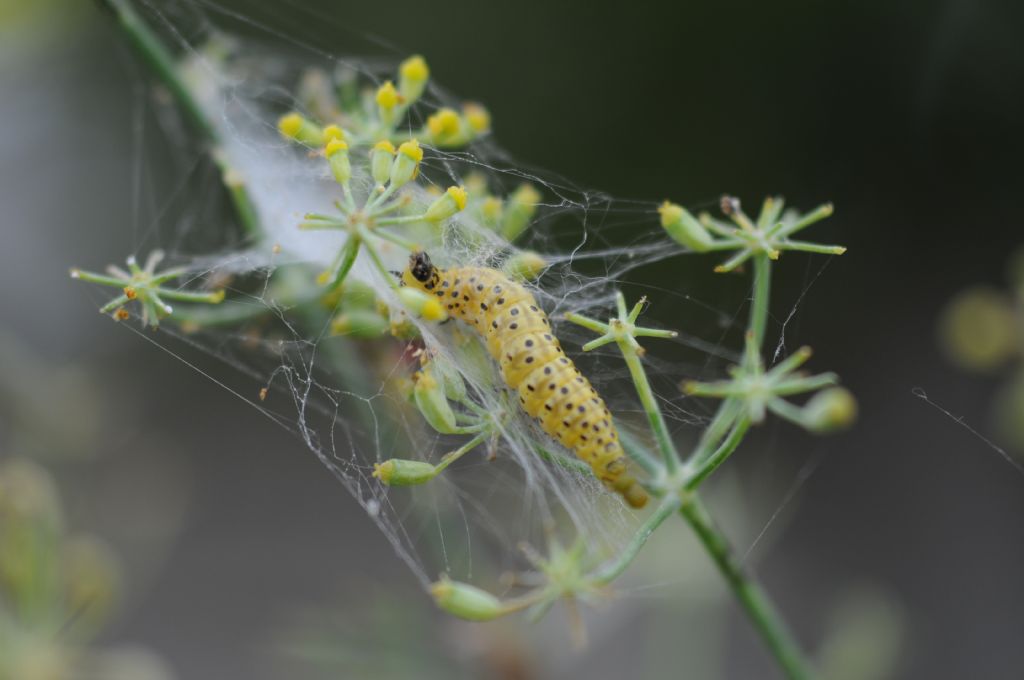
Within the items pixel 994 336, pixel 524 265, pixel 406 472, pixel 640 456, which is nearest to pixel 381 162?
pixel 524 265

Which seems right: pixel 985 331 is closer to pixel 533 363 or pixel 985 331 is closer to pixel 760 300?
pixel 760 300

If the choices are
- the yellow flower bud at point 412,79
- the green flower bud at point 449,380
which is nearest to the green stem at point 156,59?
the yellow flower bud at point 412,79

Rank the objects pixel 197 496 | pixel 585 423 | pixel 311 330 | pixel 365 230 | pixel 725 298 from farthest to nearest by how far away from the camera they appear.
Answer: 1. pixel 197 496
2. pixel 725 298
3. pixel 311 330
4. pixel 585 423
5. pixel 365 230

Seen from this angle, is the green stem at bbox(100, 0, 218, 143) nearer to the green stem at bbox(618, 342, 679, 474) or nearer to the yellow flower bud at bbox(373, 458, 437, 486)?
the yellow flower bud at bbox(373, 458, 437, 486)

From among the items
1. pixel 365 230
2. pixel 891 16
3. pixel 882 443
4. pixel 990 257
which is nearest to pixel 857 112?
pixel 891 16

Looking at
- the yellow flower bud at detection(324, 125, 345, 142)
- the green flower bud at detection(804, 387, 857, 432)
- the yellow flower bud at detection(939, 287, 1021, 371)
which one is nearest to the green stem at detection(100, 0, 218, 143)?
the yellow flower bud at detection(324, 125, 345, 142)

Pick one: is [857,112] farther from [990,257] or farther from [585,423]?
[585,423]

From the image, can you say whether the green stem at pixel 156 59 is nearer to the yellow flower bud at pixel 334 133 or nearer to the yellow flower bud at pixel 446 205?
the yellow flower bud at pixel 334 133

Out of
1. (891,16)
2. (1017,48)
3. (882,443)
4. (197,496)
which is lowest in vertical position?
(882,443)
